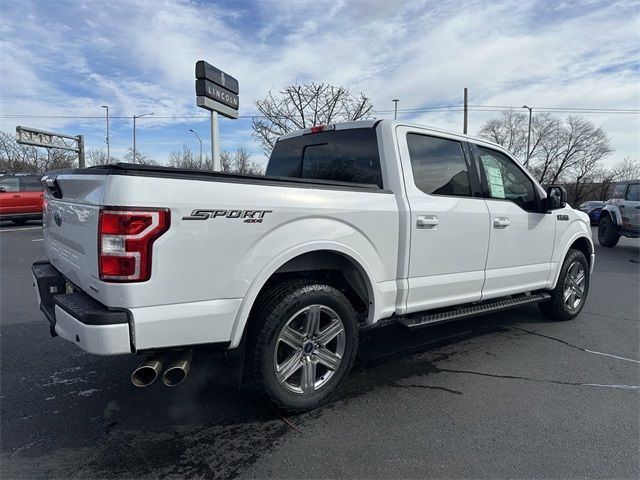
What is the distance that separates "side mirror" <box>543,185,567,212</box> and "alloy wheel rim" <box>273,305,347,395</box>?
2.90 metres

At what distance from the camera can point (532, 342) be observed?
468 cm

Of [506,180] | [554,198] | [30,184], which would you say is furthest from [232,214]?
[30,184]

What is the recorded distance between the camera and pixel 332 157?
407 cm

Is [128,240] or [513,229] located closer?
[128,240]

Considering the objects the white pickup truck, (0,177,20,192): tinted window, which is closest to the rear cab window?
(0,177,20,192): tinted window

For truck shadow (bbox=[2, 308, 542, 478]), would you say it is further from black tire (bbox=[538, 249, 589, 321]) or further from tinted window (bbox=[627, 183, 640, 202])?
tinted window (bbox=[627, 183, 640, 202])

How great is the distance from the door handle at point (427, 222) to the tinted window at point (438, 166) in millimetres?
240

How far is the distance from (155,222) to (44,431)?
166 cm

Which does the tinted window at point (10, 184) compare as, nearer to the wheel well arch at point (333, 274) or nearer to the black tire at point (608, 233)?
the wheel well arch at point (333, 274)

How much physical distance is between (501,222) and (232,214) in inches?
110

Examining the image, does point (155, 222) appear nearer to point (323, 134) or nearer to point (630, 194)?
point (323, 134)

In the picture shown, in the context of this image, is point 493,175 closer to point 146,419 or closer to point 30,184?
point 146,419

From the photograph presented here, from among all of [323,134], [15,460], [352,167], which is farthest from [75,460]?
[323,134]

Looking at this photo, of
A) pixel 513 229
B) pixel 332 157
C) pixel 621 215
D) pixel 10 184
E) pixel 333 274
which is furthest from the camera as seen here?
pixel 10 184
